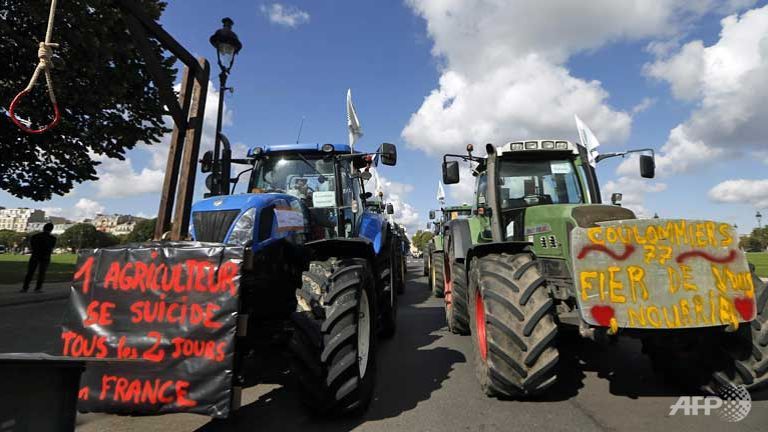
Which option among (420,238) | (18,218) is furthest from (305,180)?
(18,218)

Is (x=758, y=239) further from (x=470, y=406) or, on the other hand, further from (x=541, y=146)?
(x=470, y=406)

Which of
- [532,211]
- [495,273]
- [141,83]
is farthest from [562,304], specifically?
[141,83]

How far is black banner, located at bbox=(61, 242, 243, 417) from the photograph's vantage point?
251cm

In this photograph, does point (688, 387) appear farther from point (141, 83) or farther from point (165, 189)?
point (141, 83)

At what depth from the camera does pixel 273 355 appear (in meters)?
5.02

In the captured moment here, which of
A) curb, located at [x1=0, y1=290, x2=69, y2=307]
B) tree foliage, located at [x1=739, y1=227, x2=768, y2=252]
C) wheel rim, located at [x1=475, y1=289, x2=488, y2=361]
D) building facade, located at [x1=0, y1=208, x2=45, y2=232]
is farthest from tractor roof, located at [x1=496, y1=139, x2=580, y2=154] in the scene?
building facade, located at [x1=0, y1=208, x2=45, y2=232]

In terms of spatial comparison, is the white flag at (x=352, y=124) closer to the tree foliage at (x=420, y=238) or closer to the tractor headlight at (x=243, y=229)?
the tractor headlight at (x=243, y=229)

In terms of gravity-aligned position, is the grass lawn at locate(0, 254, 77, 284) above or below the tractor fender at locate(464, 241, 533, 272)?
below

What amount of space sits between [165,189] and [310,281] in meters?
1.80

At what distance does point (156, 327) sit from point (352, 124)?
13.3ft

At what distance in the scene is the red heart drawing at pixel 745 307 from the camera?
301cm

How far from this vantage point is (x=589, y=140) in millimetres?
5199

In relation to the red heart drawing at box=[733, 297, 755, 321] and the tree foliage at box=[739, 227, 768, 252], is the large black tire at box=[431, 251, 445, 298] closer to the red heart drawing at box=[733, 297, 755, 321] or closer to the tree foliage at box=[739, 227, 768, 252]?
the red heart drawing at box=[733, 297, 755, 321]

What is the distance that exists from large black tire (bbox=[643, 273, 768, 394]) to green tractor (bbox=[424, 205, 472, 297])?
3.65m
